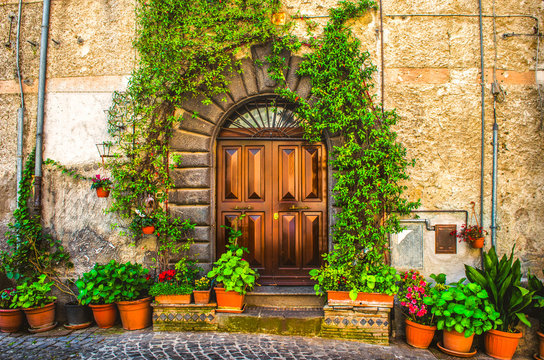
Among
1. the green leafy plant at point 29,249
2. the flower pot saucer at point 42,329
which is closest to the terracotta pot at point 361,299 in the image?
the green leafy plant at point 29,249

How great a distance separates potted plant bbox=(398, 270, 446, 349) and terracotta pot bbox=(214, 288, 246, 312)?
6.47 feet

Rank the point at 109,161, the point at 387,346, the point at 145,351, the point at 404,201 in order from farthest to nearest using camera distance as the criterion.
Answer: the point at 109,161
the point at 404,201
the point at 387,346
the point at 145,351

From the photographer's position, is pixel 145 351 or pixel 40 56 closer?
pixel 145 351

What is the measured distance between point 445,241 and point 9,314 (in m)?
5.74

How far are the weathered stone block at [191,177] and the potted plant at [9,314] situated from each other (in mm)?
2543

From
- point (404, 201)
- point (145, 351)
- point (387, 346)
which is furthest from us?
point (404, 201)

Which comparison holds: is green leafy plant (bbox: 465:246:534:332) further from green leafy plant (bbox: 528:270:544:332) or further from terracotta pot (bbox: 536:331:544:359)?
terracotta pot (bbox: 536:331:544:359)

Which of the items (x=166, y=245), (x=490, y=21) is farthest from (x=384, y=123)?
(x=166, y=245)

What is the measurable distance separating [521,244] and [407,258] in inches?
60.3

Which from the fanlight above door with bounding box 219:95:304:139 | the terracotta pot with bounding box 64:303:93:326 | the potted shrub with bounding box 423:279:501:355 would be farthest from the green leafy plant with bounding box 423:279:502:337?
the terracotta pot with bounding box 64:303:93:326

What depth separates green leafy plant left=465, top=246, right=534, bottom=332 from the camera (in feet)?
12.2

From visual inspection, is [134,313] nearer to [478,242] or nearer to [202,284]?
[202,284]

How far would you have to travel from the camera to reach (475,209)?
14.8 feet

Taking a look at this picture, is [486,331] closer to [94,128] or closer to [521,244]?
[521,244]
